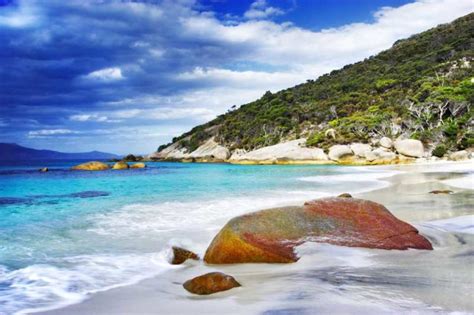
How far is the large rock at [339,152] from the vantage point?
177 feet

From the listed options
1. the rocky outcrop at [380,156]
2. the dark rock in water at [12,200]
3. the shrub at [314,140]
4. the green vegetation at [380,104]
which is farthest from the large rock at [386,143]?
the dark rock in water at [12,200]

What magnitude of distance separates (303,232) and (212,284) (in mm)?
2539

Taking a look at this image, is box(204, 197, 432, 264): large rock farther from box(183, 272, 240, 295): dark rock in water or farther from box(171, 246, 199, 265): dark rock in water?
box(183, 272, 240, 295): dark rock in water

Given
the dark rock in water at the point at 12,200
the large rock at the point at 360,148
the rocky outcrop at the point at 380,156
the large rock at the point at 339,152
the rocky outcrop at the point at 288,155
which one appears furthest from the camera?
the rocky outcrop at the point at 288,155

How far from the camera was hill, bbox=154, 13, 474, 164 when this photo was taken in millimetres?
54494

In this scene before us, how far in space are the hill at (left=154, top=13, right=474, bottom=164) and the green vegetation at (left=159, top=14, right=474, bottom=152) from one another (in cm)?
11

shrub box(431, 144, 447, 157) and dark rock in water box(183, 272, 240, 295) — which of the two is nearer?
dark rock in water box(183, 272, 240, 295)

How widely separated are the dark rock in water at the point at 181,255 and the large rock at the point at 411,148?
149 ft

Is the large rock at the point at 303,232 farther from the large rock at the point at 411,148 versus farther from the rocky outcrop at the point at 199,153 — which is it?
the rocky outcrop at the point at 199,153

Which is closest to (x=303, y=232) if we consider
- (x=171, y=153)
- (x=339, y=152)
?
(x=339, y=152)

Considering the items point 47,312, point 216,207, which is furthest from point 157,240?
point 216,207

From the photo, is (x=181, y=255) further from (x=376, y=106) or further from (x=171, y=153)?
(x=171, y=153)

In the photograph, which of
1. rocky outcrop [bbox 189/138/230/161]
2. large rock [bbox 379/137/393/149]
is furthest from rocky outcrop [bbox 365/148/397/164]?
rocky outcrop [bbox 189/138/230/161]

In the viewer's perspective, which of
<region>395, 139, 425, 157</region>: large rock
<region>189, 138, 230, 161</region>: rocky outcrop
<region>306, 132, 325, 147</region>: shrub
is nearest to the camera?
<region>395, 139, 425, 157</region>: large rock
